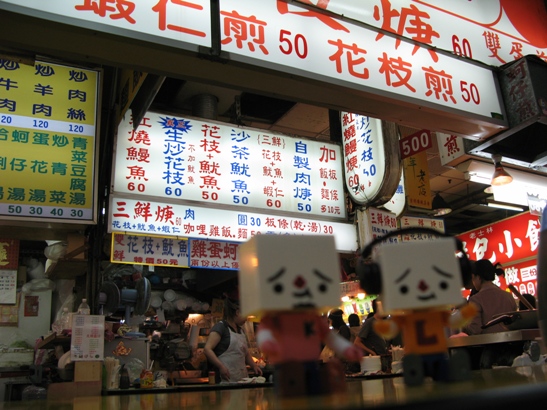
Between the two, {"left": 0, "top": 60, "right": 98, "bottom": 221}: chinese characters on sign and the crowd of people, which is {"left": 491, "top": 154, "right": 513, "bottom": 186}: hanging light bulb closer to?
the crowd of people

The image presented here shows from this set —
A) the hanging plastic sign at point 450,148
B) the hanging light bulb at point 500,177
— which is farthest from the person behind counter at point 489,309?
the hanging plastic sign at point 450,148

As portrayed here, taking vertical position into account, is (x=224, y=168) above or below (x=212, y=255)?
above

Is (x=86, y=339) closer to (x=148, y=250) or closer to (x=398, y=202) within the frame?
(x=148, y=250)

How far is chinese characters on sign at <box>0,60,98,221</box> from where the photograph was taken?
152 inches

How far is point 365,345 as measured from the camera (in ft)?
18.8

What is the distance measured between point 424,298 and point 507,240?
8521 mm

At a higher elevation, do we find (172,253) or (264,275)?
(172,253)

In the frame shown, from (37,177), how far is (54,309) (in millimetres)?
3715

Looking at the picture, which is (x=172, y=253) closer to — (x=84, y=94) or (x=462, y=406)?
(x=84, y=94)

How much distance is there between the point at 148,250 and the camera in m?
4.89

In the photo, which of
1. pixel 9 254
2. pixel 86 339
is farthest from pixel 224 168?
pixel 9 254

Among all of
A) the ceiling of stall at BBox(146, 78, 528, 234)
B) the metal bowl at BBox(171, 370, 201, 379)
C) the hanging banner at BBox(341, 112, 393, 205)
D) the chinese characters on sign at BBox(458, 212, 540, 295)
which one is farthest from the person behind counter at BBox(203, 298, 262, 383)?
the chinese characters on sign at BBox(458, 212, 540, 295)

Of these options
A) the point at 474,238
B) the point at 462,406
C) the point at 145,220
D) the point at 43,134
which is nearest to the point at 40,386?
the point at 145,220

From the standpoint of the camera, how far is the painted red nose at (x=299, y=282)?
762 mm
